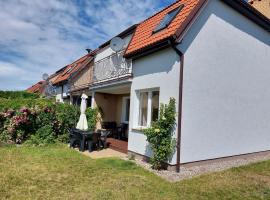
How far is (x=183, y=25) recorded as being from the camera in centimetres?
951

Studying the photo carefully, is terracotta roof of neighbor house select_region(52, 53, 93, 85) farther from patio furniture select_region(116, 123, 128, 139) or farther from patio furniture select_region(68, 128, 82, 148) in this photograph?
patio furniture select_region(68, 128, 82, 148)

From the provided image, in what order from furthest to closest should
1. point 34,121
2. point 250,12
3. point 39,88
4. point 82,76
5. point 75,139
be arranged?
point 39,88, point 82,76, point 34,121, point 75,139, point 250,12

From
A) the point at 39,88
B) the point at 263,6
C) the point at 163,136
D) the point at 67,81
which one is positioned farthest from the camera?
the point at 39,88

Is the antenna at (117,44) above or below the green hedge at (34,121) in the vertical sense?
above

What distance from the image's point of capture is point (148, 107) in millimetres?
11312

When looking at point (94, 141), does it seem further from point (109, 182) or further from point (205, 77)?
point (205, 77)

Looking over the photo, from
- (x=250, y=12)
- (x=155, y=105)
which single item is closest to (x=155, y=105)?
(x=155, y=105)

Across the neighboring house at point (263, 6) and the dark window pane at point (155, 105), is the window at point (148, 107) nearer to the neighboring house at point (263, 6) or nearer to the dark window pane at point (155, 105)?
the dark window pane at point (155, 105)

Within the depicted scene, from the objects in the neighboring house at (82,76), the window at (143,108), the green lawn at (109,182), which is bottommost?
the green lawn at (109,182)

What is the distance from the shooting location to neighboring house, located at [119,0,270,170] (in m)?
9.73

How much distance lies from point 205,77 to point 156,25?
4.02 metres

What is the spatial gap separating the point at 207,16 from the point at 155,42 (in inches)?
101

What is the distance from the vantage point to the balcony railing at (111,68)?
14.1 metres

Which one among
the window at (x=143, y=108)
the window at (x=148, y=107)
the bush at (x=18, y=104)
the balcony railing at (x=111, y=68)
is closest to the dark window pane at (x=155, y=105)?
the window at (x=148, y=107)
